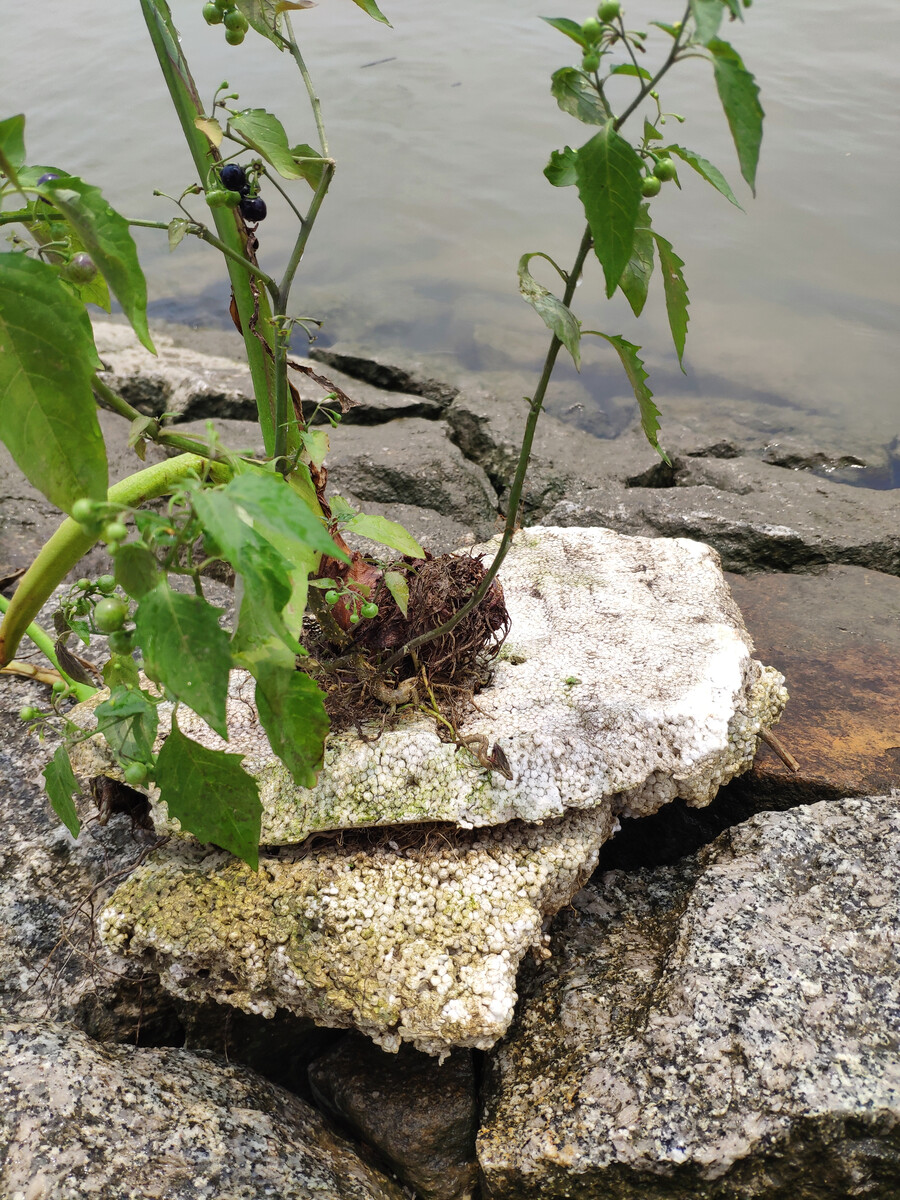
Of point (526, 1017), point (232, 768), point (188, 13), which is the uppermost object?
point (188, 13)

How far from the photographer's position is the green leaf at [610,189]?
→ 3.39ft

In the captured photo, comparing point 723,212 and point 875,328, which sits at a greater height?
point 723,212

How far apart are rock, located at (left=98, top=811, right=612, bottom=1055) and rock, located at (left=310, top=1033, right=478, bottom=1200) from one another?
1.02ft

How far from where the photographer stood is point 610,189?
3.44 feet

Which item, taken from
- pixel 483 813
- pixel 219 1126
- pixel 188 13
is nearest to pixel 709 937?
pixel 483 813

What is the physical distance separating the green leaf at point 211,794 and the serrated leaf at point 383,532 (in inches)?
20.2

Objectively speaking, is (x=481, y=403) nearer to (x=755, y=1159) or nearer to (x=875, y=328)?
(x=875, y=328)

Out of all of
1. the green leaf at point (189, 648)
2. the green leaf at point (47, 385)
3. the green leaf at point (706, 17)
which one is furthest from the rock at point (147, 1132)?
the green leaf at point (706, 17)

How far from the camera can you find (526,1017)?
177 cm

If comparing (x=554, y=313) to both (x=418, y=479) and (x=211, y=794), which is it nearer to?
(x=211, y=794)

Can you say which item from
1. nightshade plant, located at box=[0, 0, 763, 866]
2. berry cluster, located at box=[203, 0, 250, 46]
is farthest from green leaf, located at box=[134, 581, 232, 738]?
berry cluster, located at box=[203, 0, 250, 46]

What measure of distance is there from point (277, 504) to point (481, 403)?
10.7 feet

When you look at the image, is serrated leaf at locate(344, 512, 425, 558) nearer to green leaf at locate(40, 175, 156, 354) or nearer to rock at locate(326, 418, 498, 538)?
green leaf at locate(40, 175, 156, 354)

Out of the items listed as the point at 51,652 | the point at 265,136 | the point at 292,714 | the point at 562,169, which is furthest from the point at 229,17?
the point at 51,652
